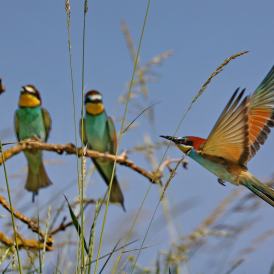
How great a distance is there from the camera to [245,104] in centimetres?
133

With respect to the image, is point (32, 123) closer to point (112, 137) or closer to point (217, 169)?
point (112, 137)

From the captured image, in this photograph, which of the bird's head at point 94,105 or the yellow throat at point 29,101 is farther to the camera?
the bird's head at point 94,105

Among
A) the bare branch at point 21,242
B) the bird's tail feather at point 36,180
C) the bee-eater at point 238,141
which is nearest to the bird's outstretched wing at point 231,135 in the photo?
the bee-eater at point 238,141

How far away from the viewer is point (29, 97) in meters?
4.40

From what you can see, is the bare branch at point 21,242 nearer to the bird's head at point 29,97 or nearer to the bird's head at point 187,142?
the bird's head at point 187,142

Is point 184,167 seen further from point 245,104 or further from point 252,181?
point 245,104

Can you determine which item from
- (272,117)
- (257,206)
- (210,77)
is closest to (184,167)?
(257,206)

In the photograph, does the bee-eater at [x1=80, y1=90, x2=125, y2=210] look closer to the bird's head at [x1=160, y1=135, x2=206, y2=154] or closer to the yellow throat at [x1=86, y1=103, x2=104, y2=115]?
the yellow throat at [x1=86, y1=103, x2=104, y2=115]

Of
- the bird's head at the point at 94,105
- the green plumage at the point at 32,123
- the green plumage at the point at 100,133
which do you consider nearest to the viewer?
the green plumage at the point at 32,123

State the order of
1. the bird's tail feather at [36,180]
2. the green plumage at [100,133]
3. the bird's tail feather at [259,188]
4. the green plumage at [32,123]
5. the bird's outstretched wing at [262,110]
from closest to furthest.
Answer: the bird's tail feather at [259,188]
the bird's outstretched wing at [262,110]
the bird's tail feather at [36,180]
the green plumage at [32,123]
the green plumage at [100,133]

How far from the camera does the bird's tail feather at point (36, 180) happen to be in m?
2.84

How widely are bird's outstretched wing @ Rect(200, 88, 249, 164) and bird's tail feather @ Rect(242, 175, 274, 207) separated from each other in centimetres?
7

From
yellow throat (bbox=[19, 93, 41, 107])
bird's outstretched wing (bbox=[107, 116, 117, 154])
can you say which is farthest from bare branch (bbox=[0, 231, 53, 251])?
yellow throat (bbox=[19, 93, 41, 107])

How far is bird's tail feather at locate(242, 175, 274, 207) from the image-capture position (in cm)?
140
